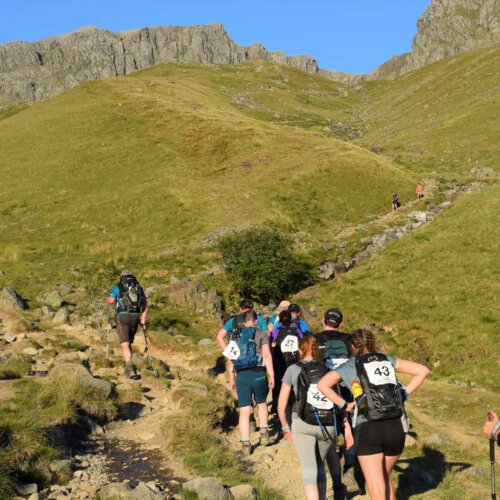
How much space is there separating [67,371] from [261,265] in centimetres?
2136

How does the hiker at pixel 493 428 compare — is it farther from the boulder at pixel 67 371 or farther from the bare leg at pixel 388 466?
the boulder at pixel 67 371

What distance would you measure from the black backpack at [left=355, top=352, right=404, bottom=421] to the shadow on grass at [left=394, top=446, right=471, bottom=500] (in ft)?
11.2

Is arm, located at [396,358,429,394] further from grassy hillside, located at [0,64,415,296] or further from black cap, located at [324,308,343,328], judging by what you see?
grassy hillside, located at [0,64,415,296]

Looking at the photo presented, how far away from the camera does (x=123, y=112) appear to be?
73.6 meters

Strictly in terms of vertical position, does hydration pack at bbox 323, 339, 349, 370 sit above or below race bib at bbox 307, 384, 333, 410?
above

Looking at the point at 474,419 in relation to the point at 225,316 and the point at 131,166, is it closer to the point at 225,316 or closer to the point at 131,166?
the point at 225,316

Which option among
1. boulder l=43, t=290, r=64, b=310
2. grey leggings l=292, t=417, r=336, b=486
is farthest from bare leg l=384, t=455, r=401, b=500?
boulder l=43, t=290, r=64, b=310

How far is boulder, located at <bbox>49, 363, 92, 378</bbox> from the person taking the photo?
11805mm

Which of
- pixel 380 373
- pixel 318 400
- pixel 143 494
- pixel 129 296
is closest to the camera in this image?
pixel 380 373

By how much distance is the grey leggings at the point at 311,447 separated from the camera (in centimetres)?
706

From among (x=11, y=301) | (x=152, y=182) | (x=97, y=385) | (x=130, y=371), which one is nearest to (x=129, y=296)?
(x=130, y=371)

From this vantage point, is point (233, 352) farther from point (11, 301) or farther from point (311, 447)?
point (11, 301)

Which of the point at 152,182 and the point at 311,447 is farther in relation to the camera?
the point at 152,182

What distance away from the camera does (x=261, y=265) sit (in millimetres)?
32469
